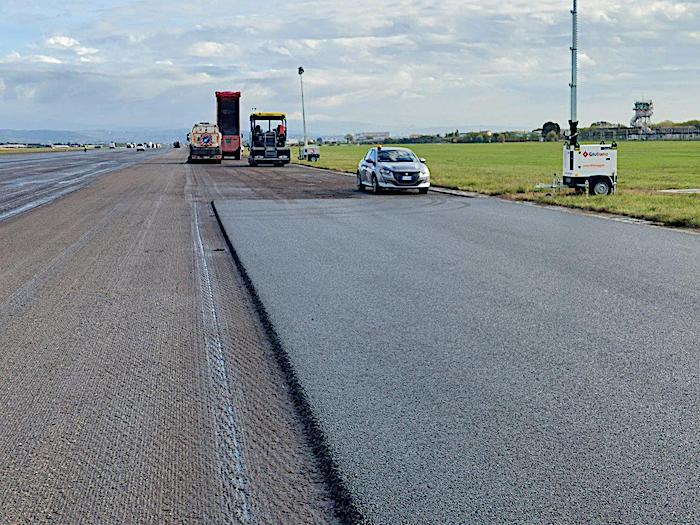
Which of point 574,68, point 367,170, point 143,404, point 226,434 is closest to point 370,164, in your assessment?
point 367,170

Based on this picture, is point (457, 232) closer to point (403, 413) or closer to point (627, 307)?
point (627, 307)

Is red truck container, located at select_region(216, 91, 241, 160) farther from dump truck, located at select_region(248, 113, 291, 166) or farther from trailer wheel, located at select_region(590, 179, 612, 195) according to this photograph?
trailer wheel, located at select_region(590, 179, 612, 195)

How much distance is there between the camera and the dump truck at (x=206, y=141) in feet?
200

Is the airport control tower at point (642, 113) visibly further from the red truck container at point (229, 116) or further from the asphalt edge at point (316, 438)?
the asphalt edge at point (316, 438)

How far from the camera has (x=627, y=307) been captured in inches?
355

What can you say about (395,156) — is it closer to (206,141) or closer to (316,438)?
(316,438)

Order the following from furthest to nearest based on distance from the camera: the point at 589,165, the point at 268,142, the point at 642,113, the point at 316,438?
the point at 642,113, the point at 268,142, the point at 589,165, the point at 316,438

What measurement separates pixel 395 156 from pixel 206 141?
33821 millimetres

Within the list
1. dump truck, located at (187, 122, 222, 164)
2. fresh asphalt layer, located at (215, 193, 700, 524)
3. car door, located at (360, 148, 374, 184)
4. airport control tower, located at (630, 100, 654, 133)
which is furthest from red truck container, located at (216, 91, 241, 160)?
airport control tower, located at (630, 100, 654, 133)

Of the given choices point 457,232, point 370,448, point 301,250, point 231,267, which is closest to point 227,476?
point 370,448

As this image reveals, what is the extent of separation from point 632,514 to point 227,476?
1964 millimetres

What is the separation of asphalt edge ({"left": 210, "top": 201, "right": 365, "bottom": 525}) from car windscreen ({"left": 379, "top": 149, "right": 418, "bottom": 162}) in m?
20.6

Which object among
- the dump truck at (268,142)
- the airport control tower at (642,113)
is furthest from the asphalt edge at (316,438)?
the airport control tower at (642,113)

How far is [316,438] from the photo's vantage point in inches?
208
